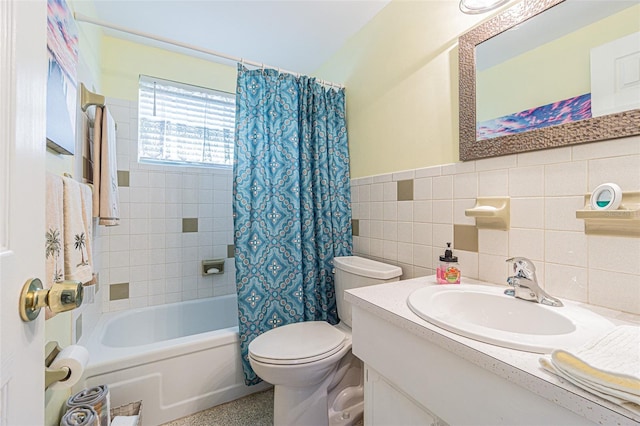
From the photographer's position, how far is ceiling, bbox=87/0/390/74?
1563 mm

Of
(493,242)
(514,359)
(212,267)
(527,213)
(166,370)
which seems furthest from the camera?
(212,267)

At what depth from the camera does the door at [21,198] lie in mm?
365

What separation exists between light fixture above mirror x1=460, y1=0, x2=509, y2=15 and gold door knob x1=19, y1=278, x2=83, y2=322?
1.47 metres

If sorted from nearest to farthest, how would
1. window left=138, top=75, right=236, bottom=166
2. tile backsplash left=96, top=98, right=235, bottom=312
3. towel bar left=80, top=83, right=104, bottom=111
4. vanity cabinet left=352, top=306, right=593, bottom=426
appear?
vanity cabinet left=352, top=306, right=593, bottom=426 < towel bar left=80, top=83, right=104, bottom=111 < tile backsplash left=96, top=98, right=235, bottom=312 < window left=138, top=75, right=236, bottom=166

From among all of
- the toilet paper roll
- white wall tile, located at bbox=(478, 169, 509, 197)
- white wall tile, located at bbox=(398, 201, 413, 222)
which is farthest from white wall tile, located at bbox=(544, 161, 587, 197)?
the toilet paper roll

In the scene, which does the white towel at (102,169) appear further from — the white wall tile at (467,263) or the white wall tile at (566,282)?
the white wall tile at (566,282)

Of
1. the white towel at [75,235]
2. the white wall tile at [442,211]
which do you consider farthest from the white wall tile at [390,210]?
the white towel at [75,235]

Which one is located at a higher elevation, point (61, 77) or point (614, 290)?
point (61, 77)

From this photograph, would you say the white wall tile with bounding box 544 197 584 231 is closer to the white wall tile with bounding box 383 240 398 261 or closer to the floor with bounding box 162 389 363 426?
the white wall tile with bounding box 383 240 398 261

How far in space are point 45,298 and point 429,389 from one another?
82cm

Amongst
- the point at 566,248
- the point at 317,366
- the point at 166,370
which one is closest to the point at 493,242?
the point at 566,248

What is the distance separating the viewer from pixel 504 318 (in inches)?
35.1

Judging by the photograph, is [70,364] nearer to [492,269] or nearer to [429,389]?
[429,389]

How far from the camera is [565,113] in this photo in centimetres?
87
